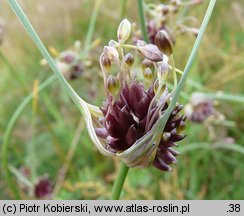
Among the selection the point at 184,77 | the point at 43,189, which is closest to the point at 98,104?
Answer: the point at 43,189

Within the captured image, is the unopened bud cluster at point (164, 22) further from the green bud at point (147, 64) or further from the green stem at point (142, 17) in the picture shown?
the green bud at point (147, 64)

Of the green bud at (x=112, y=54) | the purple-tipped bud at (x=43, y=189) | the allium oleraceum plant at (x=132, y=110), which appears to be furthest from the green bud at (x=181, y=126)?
the purple-tipped bud at (x=43, y=189)

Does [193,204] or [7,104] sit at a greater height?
[193,204]

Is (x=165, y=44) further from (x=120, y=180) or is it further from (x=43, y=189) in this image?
(x=43, y=189)

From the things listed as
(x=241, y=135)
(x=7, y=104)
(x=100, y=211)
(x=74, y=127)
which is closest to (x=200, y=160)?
(x=241, y=135)

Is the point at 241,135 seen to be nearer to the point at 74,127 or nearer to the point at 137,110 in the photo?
the point at 74,127

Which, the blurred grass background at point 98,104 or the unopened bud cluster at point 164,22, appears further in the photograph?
the blurred grass background at point 98,104
